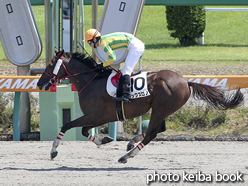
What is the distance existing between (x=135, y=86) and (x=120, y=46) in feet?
2.02

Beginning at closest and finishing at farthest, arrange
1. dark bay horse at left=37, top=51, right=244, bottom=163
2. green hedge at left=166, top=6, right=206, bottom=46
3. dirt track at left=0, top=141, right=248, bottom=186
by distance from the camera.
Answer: dirt track at left=0, top=141, right=248, bottom=186 → dark bay horse at left=37, top=51, right=244, bottom=163 → green hedge at left=166, top=6, right=206, bottom=46

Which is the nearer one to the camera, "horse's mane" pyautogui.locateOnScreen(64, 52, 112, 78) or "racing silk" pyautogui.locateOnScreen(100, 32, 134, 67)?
"racing silk" pyautogui.locateOnScreen(100, 32, 134, 67)

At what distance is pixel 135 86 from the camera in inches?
225

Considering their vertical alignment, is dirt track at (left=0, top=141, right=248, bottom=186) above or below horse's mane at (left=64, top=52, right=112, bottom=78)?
below

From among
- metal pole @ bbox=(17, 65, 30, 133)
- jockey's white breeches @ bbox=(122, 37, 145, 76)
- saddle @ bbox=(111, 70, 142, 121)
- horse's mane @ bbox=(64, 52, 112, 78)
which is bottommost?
metal pole @ bbox=(17, 65, 30, 133)

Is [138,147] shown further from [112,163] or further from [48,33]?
[48,33]

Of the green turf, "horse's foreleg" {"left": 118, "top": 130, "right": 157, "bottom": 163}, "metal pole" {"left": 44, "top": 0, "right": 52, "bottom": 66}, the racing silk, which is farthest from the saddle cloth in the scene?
the green turf


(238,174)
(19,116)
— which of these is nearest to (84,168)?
(238,174)

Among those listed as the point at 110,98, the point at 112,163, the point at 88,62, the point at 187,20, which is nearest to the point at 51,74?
the point at 88,62

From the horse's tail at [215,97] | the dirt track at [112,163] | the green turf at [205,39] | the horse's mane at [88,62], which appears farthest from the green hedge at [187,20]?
the horse's mane at [88,62]

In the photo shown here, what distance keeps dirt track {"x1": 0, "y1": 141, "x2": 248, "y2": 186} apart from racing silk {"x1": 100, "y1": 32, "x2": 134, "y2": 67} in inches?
58.4

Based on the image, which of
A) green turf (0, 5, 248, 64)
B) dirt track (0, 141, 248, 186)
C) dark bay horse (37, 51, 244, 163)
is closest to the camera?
dirt track (0, 141, 248, 186)

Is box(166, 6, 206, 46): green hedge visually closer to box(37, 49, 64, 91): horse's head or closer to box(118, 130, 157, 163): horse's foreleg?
box(37, 49, 64, 91): horse's head

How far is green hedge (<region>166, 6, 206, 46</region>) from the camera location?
1574 cm
